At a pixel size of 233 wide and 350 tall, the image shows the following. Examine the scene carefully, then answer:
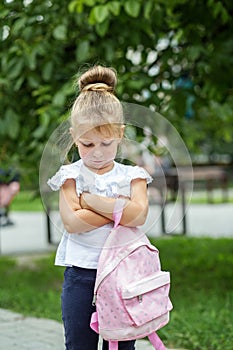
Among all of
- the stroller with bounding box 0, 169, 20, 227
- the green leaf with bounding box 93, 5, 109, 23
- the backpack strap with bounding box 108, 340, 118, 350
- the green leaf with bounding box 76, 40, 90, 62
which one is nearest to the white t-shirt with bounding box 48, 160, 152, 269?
the backpack strap with bounding box 108, 340, 118, 350

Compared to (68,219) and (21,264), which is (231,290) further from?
(68,219)

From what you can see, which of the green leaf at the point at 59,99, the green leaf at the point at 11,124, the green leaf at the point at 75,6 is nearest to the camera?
the green leaf at the point at 75,6

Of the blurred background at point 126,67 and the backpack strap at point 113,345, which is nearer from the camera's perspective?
the backpack strap at point 113,345

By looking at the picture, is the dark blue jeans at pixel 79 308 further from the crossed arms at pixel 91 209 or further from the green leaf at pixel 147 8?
the green leaf at pixel 147 8

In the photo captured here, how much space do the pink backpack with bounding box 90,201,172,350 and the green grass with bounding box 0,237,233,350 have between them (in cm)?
179

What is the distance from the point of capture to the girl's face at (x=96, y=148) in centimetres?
329

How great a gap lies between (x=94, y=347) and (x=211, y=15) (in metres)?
4.17

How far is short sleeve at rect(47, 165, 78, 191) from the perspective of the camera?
332cm

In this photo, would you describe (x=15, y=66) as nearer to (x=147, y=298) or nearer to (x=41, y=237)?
(x=147, y=298)

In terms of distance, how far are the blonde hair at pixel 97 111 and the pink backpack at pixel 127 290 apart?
0.31m

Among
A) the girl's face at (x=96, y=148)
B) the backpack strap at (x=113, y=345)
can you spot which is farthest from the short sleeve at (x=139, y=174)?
the backpack strap at (x=113, y=345)

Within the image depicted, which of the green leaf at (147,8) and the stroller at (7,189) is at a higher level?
the green leaf at (147,8)

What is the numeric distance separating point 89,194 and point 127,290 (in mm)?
396

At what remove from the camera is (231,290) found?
720 centimetres
